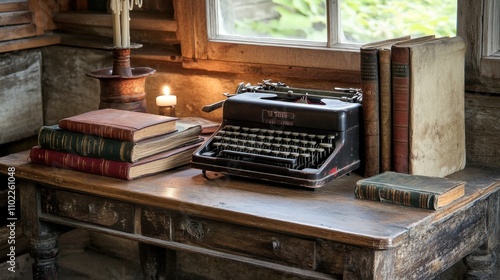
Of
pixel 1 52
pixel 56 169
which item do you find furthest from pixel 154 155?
pixel 1 52

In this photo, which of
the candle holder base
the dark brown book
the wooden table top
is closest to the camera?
the wooden table top

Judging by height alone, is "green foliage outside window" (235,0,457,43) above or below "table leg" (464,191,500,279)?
above

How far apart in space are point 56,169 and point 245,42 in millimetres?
1019

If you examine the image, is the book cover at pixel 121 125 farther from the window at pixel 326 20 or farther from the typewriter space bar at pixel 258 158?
the window at pixel 326 20

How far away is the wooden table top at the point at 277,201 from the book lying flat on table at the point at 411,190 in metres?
0.02

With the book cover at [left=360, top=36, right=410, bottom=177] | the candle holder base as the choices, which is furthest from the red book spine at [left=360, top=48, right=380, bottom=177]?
the candle holder base

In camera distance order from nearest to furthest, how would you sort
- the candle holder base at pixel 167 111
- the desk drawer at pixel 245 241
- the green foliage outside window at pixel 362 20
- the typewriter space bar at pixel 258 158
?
the desk drawer at pixel 245 241 → the typewriter space bar at pixel 258 158 → the green foliage outside window at pixel 362 20 → the candle holder base at pixel 167 111

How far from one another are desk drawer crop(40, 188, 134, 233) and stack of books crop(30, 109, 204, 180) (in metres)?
0.10

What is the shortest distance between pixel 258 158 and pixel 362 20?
841mm

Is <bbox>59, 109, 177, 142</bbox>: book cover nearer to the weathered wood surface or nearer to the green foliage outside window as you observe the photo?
the green foliage outside window

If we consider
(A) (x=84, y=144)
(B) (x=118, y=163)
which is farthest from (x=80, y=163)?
(B) (x=118, y=163)

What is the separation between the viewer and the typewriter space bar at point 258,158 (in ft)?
9.13

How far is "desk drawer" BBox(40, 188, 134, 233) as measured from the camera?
3.00 meters

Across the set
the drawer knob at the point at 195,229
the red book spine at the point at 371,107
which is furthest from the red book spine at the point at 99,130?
the red book spine at the point at 371,107
